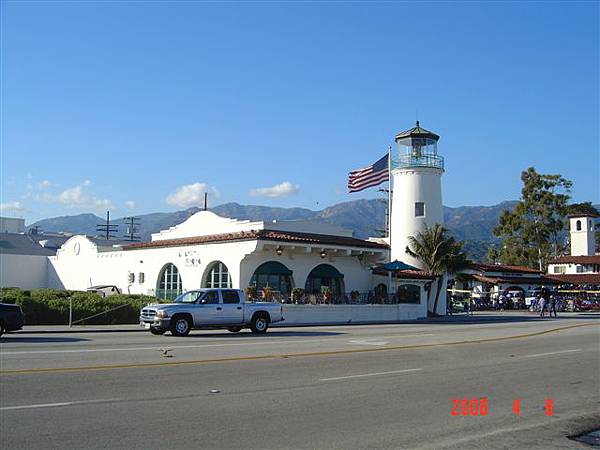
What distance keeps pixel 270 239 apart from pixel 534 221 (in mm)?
61201

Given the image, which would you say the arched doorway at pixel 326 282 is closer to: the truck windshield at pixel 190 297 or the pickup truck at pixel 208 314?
the pickup truck at pixel 208 314

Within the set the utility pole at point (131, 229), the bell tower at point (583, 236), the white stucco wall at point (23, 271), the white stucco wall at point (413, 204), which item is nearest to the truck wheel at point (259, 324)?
the white stucco wall at point (413, 204)

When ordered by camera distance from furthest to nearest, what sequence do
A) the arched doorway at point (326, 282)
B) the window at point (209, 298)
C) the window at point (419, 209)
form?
the window at point (419, 209) → the arched doorway at point (326, 282) → the window at point (209, 298)

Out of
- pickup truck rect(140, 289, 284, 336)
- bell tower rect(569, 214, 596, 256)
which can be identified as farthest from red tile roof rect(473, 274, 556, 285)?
pickup truck rect(140, 289, 284, 336)

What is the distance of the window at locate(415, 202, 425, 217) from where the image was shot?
48.9 metres

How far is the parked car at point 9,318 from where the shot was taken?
21516 mm

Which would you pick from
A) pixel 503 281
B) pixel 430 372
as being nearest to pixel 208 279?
pixel 430 372

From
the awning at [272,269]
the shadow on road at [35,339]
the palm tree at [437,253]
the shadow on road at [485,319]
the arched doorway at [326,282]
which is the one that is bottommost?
the shadow on road at [485,319]

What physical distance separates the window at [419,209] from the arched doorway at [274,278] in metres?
13.6

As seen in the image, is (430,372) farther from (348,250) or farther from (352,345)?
(348,250)

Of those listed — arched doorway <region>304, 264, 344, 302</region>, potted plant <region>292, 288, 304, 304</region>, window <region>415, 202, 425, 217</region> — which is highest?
window <region>415, 202, 425, 217</region>

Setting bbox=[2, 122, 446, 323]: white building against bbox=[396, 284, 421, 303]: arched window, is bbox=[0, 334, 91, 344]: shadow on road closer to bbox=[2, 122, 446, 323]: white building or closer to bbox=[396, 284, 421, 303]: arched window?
bbox=[2, 122, 446, 323]: white building

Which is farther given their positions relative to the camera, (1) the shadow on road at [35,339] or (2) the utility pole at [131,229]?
(2) the utility pole at [131,229]

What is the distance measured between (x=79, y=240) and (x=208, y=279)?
17.5 m
